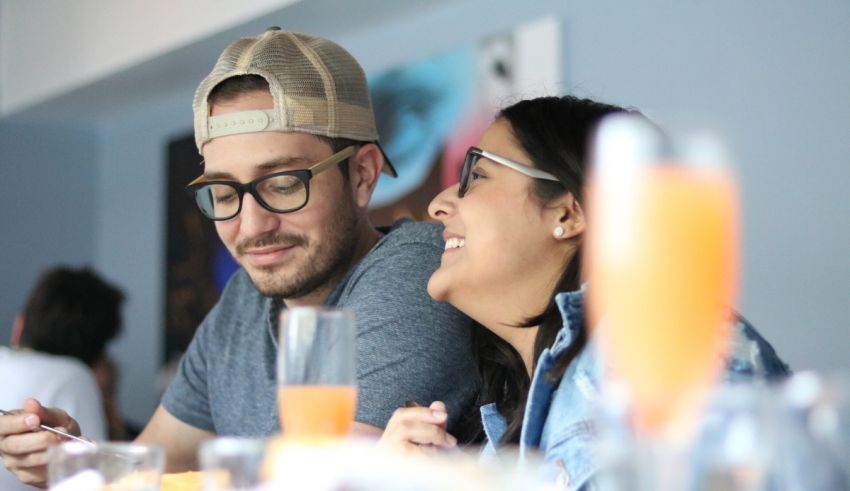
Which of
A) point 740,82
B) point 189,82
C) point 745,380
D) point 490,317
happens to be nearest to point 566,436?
point 745,380

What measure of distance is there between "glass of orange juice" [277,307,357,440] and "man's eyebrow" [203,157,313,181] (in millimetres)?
978

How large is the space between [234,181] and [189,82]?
3403mm

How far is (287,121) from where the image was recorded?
6.00 ft

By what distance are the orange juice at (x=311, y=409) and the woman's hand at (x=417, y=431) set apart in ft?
1.48

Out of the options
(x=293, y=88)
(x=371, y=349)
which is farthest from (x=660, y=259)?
(x=293, y=88)

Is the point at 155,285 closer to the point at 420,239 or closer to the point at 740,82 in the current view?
the point at 740,82

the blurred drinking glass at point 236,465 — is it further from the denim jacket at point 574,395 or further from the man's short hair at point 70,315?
the man's short hair at point 70,315

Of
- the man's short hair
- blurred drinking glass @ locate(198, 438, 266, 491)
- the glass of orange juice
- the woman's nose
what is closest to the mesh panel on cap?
the woman's nose

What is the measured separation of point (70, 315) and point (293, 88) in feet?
5.42

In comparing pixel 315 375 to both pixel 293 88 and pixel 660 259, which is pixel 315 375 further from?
pixel 293 88

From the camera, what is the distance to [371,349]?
5.24 feet

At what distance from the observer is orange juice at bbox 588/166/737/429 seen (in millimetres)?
557

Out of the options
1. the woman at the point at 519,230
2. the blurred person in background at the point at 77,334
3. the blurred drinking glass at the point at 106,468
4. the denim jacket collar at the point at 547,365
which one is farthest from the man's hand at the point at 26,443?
the blurred person in background at the point at 77,334

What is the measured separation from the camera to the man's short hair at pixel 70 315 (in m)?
3.16
